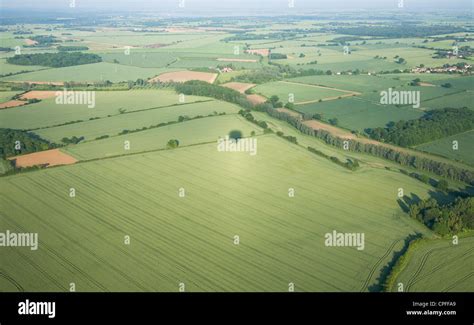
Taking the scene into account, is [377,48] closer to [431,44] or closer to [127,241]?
[431,44]

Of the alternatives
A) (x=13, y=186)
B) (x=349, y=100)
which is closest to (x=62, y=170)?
(x=13, y=186)

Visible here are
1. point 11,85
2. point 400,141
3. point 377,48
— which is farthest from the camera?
point 377,48

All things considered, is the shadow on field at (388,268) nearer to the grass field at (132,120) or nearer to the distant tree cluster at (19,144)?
the grass field at (132,120)

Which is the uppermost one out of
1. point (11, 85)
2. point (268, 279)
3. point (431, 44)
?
point (431, 44)

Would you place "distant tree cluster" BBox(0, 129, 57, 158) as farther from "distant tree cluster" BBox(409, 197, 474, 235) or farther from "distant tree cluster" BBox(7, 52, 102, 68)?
"distant tree cluster" BBox(7, 52, 102, 68)

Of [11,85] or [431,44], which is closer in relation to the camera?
[11,85]

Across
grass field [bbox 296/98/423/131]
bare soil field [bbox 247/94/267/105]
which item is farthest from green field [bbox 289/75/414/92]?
bare soil field [bbox 247/94/267/105]

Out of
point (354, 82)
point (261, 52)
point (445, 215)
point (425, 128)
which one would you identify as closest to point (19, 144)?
point (445, 215)

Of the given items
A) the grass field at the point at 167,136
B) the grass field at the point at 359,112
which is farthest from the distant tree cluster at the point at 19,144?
the grass field at the point at 359,112
